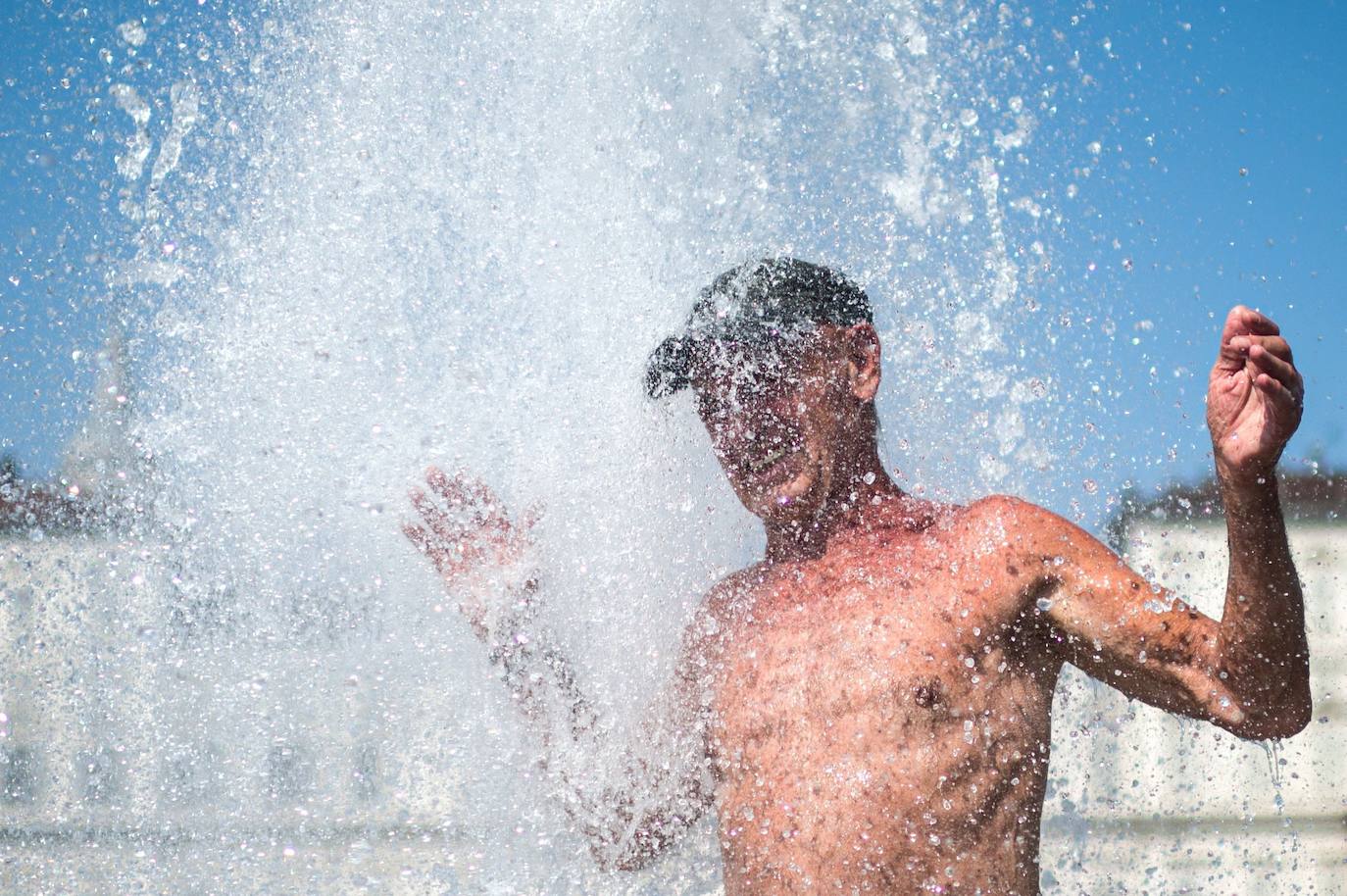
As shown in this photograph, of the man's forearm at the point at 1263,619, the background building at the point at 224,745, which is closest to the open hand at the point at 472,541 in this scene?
the background building at the point at 224,745

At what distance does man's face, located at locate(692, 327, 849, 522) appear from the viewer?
2865 mm

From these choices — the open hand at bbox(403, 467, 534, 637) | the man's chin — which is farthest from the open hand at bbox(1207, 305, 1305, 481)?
the open hand at bbox(403, 467, 534, 637)

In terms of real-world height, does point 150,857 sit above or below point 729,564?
below

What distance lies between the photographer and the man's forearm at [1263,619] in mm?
2104

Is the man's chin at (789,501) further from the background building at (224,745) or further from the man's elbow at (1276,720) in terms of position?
the man's elbow at (1276,720)

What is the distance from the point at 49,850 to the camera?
4.54 meters

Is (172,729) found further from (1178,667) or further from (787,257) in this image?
(1178,667)

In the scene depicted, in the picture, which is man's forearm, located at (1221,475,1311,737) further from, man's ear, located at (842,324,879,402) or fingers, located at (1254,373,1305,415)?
man's ear, located at (842,324,879,402)

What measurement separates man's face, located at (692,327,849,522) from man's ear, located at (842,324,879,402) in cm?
3

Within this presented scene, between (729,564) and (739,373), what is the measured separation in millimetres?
560

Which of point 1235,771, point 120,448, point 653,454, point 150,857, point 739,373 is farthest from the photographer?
point 1235,771

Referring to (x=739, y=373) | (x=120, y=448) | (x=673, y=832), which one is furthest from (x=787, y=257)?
(x=120, y=448)

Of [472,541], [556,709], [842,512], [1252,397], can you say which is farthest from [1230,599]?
[472,541]

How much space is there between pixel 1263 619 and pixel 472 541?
1.78 m
